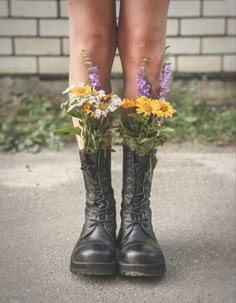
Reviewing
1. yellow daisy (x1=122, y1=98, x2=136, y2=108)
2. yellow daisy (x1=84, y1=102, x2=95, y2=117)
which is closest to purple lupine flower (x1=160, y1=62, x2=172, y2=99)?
yellow daisy (x1=122, y1=98, x2=136, y2=108)

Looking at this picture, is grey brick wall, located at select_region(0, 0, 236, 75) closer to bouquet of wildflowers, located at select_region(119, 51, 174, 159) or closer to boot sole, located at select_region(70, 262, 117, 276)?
bouquet of wildflowers, located at select_region(119, 51, 174, 159)

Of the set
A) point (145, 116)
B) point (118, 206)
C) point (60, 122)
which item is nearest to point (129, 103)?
point (145, 116)

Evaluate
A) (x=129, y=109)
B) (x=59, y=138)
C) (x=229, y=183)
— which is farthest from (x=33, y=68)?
(x=129, y=109)

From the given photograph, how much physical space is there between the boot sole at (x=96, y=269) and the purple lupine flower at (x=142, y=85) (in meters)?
0.47

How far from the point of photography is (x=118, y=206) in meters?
2.30

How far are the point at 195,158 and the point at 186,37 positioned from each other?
1087mm

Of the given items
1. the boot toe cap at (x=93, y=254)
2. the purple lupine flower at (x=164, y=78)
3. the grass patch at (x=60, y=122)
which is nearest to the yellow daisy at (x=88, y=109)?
the purple lupine flower at (x=164, y=78)

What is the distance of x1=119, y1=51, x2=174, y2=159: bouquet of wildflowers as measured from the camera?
65.1 inches

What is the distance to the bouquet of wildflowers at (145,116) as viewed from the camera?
165 centimetres

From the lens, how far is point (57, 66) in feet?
12.5

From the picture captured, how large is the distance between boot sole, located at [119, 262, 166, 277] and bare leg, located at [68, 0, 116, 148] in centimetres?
37

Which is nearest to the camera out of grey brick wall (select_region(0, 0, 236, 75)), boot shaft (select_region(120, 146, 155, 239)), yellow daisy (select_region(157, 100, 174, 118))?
yellow daisy (select_region(157, 100, 174, 118))

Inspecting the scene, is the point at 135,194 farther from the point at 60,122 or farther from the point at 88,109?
the point at 60,122

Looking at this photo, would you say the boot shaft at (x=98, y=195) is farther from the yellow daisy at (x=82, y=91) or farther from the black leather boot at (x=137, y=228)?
the yellow daisy at (x=82, y=91)
